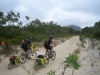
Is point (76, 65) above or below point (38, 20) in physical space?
below

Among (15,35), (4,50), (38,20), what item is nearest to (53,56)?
(4,50)

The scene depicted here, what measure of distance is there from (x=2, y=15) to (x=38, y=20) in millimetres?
34855

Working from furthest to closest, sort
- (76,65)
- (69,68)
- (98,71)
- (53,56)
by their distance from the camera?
(53,56) < (69,68) < (98,71) < (76,65)

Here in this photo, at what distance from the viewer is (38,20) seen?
5622 cm

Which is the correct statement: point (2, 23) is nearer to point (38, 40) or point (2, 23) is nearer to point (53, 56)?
point (38, 40)

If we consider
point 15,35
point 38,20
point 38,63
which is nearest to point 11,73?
point 38,63

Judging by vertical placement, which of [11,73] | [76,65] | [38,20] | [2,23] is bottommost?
[11,73]

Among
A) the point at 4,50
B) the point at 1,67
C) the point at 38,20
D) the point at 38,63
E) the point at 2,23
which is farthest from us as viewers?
the point at 38,20

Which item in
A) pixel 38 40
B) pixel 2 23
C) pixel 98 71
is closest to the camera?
pixel 98 71

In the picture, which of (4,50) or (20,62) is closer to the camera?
(20,62)

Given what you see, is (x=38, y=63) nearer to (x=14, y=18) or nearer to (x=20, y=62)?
(x=20, y=62)

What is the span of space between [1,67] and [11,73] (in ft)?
6.71

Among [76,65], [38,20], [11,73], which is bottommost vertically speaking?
[11,73]

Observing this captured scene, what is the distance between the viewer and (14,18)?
25.4 meters
